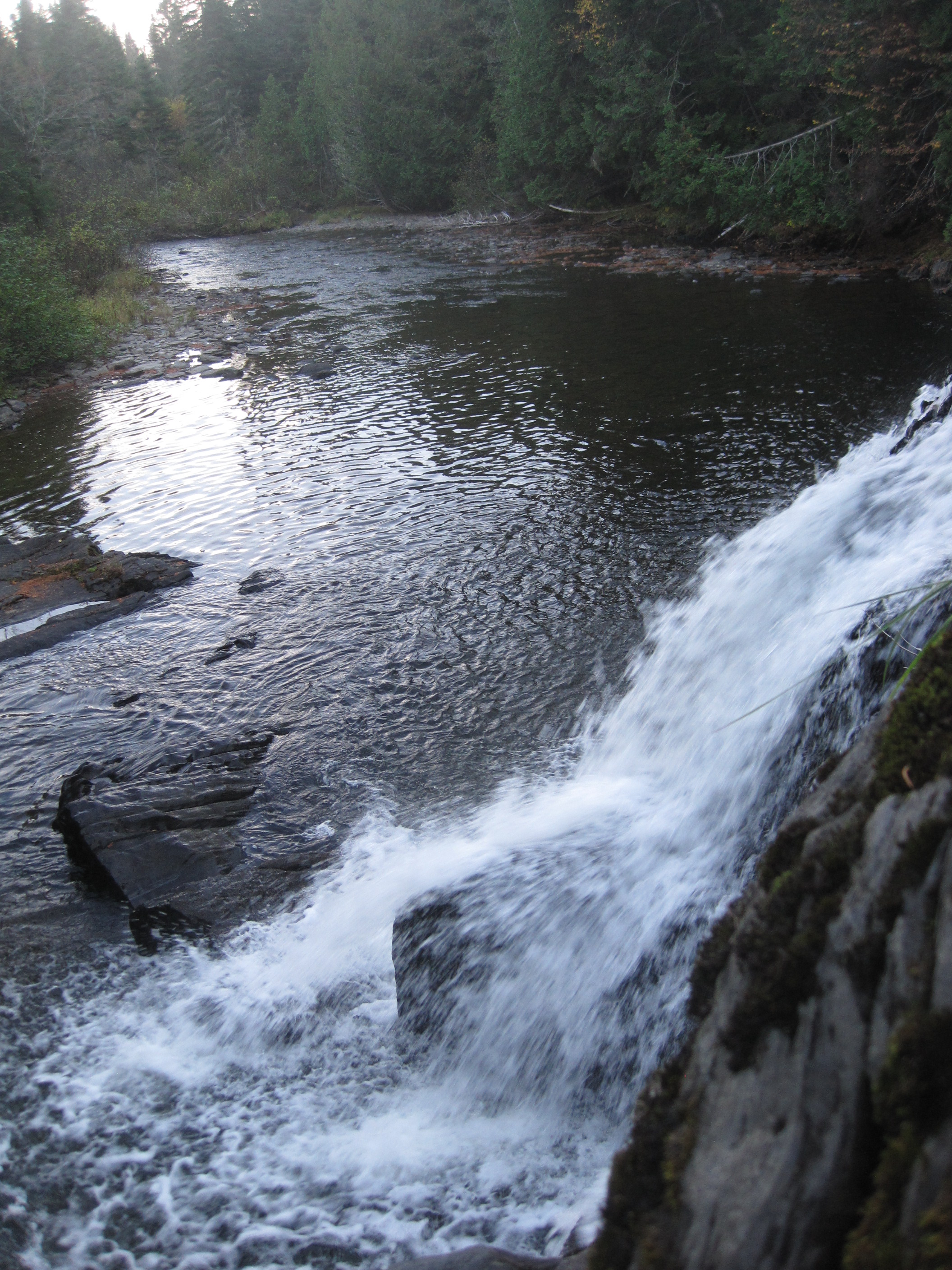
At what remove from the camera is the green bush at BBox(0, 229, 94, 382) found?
21.1m

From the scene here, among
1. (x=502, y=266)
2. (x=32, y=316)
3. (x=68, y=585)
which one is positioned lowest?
(x=68, y=585)

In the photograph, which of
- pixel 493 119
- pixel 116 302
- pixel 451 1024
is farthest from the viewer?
pixel 493 119

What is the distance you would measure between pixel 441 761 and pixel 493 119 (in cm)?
5068

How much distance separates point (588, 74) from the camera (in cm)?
3566

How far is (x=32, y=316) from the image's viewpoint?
853 inches

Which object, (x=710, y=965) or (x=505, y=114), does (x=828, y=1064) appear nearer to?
(x=710, y=965)

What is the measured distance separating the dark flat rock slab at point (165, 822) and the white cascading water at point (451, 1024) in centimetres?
60

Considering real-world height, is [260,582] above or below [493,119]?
below

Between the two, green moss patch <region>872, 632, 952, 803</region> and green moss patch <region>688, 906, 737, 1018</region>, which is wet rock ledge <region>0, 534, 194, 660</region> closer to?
green moss patch <region>688, 906, 737, 1018</region>

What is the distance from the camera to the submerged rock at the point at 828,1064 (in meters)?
1.95

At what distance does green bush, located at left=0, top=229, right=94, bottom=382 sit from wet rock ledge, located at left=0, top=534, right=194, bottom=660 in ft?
37.3

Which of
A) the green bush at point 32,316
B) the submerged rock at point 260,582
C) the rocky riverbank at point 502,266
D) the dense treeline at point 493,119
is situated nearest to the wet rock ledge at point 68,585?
the submerged rock at point 260,582

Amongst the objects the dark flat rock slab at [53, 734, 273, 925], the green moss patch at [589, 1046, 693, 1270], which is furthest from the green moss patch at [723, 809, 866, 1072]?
the dark flat rock slab at [53, 734, 273, 925]

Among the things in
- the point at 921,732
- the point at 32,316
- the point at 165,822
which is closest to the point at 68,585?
the point at 165,822
